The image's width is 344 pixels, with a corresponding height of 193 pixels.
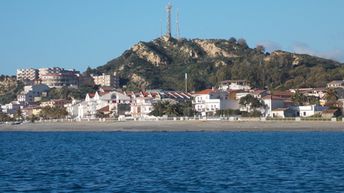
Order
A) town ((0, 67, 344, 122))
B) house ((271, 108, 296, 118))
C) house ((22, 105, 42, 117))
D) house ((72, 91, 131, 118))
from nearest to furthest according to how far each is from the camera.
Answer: house ((271, 108, 296, 118)), town ((0, 67, 344, 122)), house ((72, 91, 131, 118)), house ((22, 105, 42, 117))

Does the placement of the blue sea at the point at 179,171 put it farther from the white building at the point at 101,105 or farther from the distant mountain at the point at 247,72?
the distant mountain at the point at 247,72

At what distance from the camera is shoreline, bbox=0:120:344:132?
82500 mm

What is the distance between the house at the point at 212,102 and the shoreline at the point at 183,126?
18.8 m

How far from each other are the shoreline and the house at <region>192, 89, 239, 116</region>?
18.8 m

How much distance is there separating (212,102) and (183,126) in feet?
92.4

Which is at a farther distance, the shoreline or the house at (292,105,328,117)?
the house at (292,105,328,117)

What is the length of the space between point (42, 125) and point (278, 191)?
9099 cm

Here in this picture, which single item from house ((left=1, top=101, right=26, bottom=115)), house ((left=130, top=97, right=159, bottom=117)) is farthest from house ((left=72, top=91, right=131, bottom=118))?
house ((left=1, top=101, right=26, bottom=115))

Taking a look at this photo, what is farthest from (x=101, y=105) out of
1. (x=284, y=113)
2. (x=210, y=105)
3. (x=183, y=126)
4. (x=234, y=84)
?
(x=183, y=126)

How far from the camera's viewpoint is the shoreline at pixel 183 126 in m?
82.5

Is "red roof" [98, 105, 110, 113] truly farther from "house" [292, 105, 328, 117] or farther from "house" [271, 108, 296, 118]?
"house" [292, 105, 328, 117]

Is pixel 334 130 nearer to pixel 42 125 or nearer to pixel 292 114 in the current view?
pixel 292 114

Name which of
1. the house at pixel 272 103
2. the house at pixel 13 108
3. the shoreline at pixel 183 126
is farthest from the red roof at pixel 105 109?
the house at pixel 13 108

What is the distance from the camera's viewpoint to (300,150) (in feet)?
159
